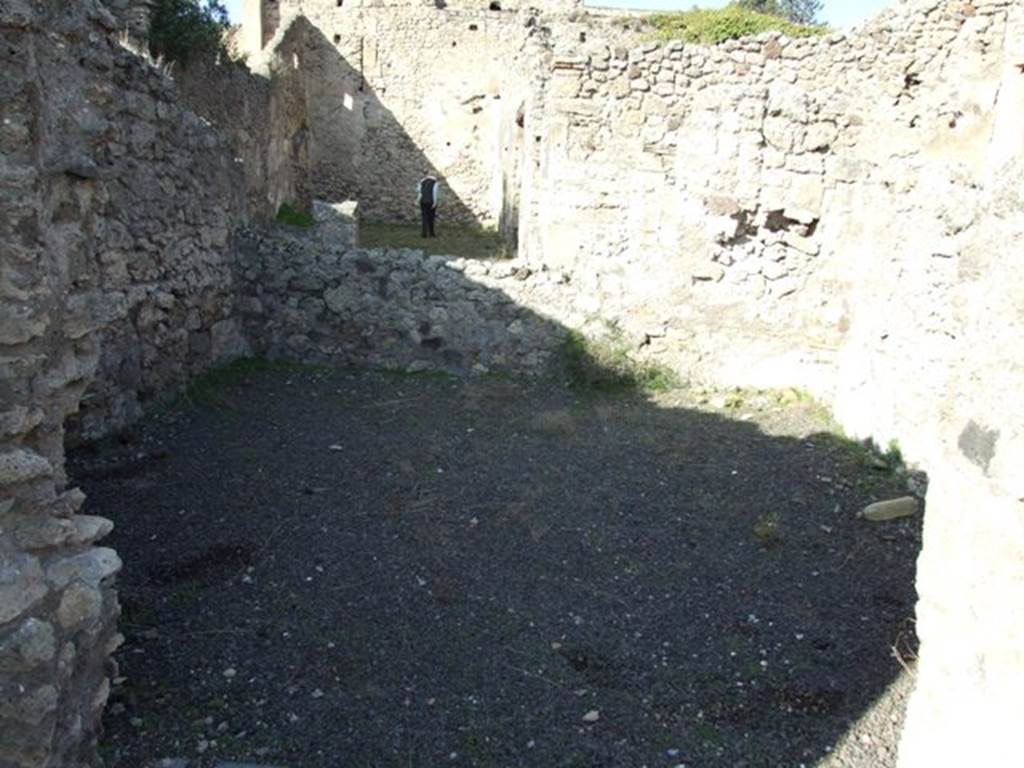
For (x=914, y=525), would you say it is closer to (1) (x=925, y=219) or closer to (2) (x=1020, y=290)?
(1) (x=925, y=219)

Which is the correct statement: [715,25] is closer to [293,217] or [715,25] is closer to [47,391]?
[293,217]

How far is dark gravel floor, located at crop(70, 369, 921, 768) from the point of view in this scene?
3.09 m

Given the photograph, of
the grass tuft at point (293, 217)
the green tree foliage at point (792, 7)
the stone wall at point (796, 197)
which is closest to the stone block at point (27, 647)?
the stone wall at point (796, 197)

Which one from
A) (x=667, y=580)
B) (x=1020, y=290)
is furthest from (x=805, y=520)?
(x=1020, y=290)

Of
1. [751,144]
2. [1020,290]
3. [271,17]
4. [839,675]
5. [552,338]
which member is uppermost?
[271,17]

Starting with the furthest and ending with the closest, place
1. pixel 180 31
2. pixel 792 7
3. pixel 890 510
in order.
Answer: pixel 792 7
pixel 180 31
pixel 890 510

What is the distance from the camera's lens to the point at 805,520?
4980 mm

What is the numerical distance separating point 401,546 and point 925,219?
426 cm

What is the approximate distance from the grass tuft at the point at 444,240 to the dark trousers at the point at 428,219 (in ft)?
0.63

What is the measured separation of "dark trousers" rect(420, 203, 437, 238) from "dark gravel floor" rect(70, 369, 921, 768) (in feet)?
33.1

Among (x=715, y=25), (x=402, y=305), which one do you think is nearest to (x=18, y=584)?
(x=402, y=305)

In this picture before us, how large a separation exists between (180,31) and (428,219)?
7264 mm

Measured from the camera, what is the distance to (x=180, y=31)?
30.6 ft

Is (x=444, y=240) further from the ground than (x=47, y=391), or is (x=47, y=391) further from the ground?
(x=47, y=391)
